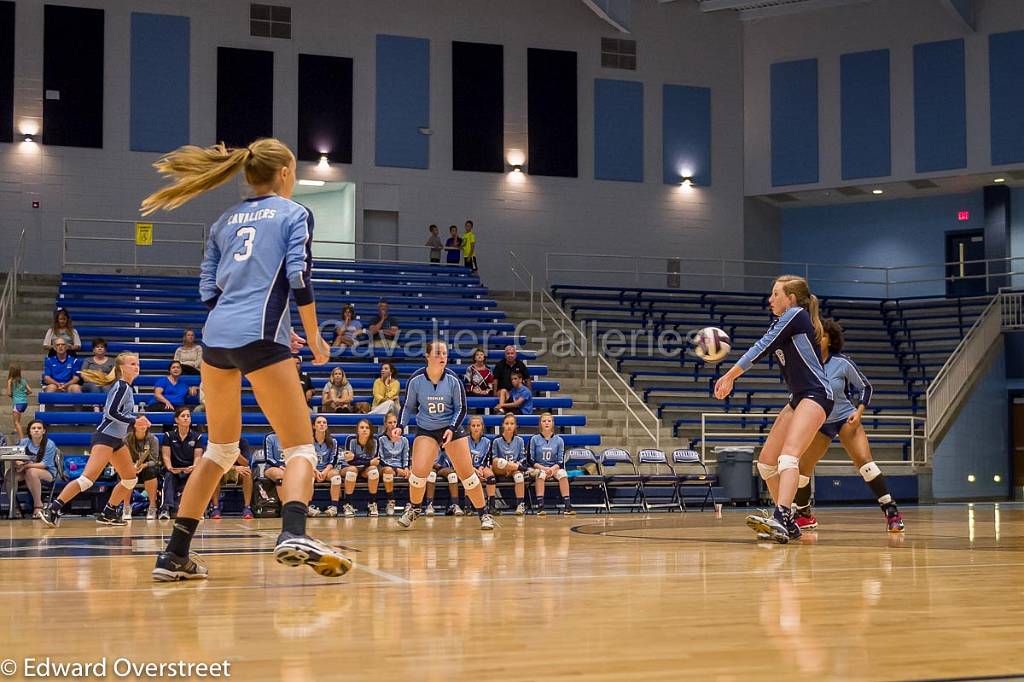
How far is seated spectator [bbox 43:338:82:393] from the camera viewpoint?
1662 centimetres

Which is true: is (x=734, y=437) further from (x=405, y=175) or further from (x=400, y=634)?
(x=400, y=634)

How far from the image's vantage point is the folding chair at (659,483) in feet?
55.1

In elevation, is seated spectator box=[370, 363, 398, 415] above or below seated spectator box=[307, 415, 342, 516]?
above

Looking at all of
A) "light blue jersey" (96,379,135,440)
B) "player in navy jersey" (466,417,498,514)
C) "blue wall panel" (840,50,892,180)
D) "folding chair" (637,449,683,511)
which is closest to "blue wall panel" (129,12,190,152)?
"player in navy jersey" (466,417,498,514)

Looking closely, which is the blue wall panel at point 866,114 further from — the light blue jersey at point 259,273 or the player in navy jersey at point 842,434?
the light blue jersey at point 259,273

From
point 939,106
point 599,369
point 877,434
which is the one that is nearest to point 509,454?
point 599,369

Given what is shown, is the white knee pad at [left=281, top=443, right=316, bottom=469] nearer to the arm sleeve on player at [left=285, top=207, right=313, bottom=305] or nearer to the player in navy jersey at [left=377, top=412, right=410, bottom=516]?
the arm sleeve on player at [left=285, top=207, right=313, bottom=305]

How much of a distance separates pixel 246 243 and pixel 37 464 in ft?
32.4

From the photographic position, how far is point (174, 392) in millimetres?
15969

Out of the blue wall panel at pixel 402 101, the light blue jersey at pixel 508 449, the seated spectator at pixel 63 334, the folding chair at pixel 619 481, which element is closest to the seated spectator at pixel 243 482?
the light blue jersey at pixel 508 449

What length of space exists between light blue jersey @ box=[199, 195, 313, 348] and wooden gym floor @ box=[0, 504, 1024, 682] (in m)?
1.19

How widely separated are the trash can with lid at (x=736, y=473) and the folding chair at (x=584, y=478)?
6.68 feet

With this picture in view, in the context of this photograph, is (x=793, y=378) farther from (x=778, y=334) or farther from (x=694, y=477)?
(x=694, y=477)

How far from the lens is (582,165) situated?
27422 millimetres
